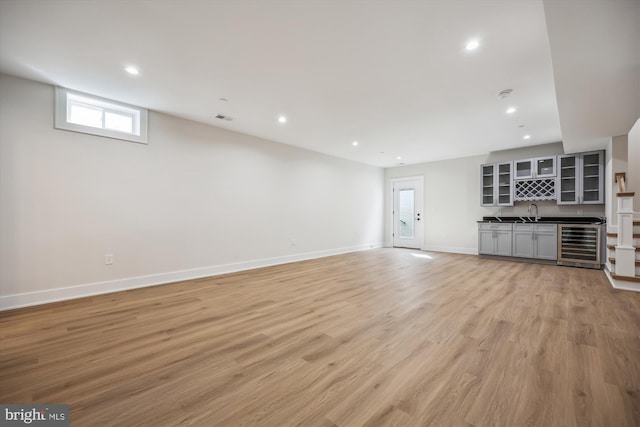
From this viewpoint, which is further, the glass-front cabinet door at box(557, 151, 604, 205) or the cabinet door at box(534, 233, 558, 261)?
the cabinet door at box(534, 233, 558, 261)

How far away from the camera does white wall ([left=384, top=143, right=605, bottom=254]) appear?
251 inches

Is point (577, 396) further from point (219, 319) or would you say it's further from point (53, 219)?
point (53, 219)

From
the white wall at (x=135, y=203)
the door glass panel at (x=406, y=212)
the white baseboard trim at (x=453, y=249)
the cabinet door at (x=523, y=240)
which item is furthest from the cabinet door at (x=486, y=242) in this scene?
the white wall at (x=135, y=203)

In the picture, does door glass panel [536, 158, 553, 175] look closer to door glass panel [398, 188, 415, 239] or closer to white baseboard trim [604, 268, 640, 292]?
white baseboard trim [604, 268, 640, 292]

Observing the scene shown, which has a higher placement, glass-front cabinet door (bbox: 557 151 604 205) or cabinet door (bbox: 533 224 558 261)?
glass-front cabinet door (bbox: 557 151 604 205)

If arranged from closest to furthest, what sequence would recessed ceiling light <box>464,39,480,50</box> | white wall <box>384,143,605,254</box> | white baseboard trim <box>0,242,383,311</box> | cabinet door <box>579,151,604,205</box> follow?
recessed ceiling light <box>464,39,480,50</box>
white baseboard trim <box>0,242,383,311</box>
cabinet door <box>579,151,604,205</box>
white wall <box>384,143,605,254</box>

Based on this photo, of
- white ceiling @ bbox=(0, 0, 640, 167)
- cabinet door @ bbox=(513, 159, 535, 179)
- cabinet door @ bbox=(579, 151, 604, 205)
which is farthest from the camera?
cabinet door @ bbox=(513, 159, 535, 179)

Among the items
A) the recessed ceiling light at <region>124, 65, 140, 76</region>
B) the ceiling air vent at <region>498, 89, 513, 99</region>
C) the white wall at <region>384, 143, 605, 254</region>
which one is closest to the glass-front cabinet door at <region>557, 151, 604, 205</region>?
the white wall at <region>384, 143, 605, 254</region>

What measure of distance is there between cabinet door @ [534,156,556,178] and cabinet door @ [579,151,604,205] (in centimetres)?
45

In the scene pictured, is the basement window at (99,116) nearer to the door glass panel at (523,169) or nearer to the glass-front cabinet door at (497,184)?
the glass-front cabinet door at (497,184)

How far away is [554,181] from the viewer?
562 cm

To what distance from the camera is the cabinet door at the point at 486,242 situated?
20.4 feet

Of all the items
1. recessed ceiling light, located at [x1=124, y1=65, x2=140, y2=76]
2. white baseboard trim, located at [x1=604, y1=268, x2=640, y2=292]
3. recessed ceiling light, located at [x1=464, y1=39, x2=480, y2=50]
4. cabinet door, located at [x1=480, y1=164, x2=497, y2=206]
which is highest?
recessed ceiling light, located at [x1=124, y1=65, x2=140, y2=76]

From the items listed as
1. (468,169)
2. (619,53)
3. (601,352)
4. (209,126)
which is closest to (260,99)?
(209,126)
